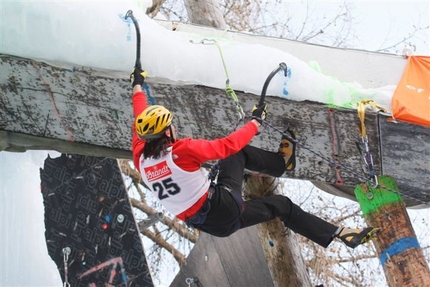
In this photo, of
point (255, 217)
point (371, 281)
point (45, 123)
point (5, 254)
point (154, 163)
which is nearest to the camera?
point (154, 163)

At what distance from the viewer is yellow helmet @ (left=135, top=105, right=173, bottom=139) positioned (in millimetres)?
3318

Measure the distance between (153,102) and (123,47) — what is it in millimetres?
381

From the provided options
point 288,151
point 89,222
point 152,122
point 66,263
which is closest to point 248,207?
point 288,151

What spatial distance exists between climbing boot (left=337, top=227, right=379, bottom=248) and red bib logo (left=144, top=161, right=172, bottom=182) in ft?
3.84

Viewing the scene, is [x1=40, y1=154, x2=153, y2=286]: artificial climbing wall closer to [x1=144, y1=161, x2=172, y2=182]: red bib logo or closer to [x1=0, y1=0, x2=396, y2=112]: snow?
[x1=0, y1=0, x2=396, y2=112]: snow

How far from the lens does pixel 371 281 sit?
8734 mm

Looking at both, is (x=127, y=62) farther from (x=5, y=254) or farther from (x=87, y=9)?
(x=5, y=254)

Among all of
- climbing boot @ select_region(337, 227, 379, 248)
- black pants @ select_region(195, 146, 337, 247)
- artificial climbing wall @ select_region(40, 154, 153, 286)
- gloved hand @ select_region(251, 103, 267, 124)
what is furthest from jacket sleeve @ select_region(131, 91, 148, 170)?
artificial climbing wall @ select_region(40, 154, 153, 286)

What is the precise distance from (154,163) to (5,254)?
2504mm

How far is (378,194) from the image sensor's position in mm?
3797

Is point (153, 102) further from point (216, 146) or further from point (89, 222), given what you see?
point (89, 222)

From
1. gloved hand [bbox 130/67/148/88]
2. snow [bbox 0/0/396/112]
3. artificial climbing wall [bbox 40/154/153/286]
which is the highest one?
snow [bbox 0/0/396/112]

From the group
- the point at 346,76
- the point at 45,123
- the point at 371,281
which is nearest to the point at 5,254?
the point at 45,123

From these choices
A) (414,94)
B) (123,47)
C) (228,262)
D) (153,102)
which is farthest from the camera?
(228,262)
